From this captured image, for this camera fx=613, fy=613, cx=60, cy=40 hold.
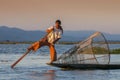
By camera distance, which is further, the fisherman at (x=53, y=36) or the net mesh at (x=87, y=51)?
the net mesh at (x=87, y=51)

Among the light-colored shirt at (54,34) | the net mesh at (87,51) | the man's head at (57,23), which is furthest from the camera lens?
the net mesh at (87,51)

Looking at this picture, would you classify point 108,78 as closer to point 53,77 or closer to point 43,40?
point 53,77

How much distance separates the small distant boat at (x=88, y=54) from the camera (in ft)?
94.5

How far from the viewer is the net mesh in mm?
29281

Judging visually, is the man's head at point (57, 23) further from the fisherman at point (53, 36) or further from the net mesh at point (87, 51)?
the net mesh at point (87, 51)

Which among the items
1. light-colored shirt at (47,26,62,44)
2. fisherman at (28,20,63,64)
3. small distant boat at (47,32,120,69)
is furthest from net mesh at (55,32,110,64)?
light-colored shirt at (47,26,62,44)

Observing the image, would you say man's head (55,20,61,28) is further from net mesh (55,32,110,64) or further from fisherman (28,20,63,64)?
net mesh (55,32,110,64)

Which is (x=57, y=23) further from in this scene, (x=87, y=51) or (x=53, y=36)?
(x=87, y=51)

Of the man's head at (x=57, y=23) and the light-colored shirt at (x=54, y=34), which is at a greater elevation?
the man's head at (x=57, y=23)

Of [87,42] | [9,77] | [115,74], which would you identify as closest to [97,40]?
[87,42]

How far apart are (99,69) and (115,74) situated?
1.70 meters

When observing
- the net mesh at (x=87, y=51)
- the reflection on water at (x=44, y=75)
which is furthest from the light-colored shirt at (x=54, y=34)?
the reflection on water at (x=44, y=75)

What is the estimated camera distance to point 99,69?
2897 cm

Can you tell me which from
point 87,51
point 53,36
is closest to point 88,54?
point 87,51
